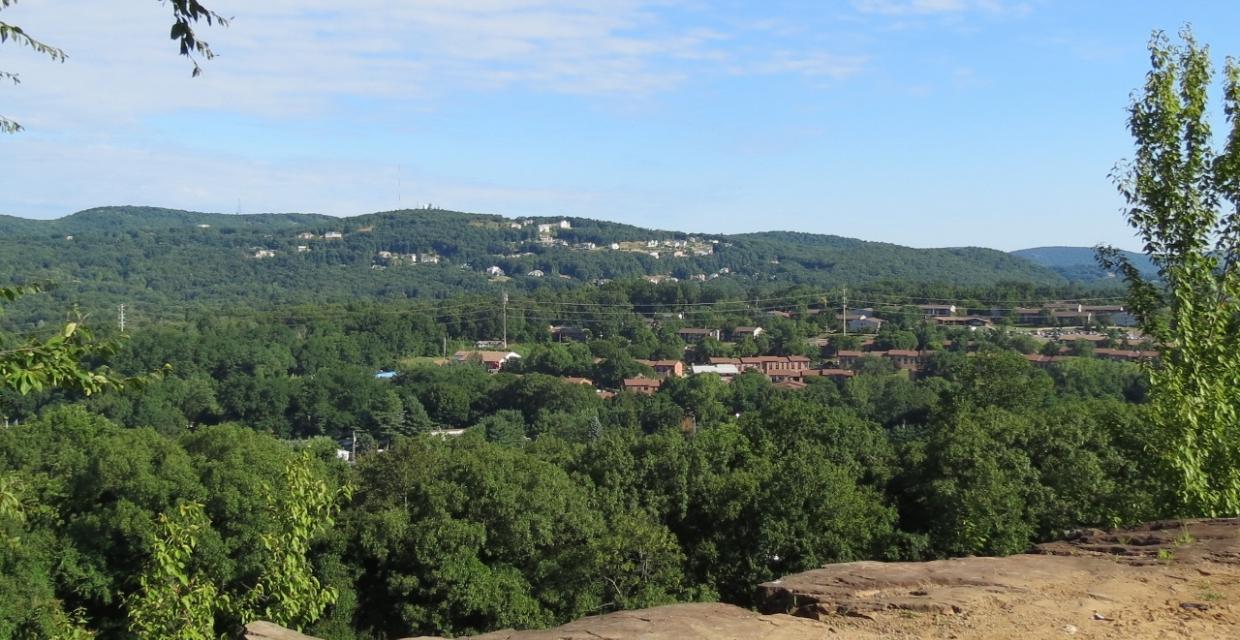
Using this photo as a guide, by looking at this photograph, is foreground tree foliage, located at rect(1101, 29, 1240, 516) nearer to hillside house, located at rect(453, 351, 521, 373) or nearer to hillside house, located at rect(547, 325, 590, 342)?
hillside house, located at rect(453, 351, 521, 373)

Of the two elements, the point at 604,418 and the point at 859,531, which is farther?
the point at 604,418

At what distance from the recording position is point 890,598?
6672 mm

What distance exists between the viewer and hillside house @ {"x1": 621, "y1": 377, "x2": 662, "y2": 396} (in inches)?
2874

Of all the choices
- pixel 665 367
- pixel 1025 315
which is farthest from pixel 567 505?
pixel 1025 315

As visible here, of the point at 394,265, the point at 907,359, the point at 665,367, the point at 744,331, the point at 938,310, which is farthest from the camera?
the point at 394,265

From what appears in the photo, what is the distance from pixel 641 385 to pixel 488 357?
17.1 m

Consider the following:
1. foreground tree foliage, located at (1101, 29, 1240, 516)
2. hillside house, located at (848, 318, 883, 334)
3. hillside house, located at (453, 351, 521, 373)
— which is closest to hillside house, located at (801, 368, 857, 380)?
hillside house, located at (848, 318, 883, 334)

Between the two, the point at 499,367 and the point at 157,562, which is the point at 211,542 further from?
the point at 499,367

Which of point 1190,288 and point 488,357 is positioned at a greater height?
point 1190,288

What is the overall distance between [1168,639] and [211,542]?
17.0 m

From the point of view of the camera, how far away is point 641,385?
2940 inches

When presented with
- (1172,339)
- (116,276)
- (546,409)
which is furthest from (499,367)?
(116,276)

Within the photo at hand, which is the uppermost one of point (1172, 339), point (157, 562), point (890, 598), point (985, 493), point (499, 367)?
point (1172, 339)

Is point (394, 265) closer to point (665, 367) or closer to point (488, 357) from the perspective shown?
point (488, 357)
